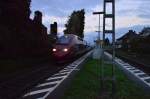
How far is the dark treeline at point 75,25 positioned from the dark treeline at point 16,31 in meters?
45.3

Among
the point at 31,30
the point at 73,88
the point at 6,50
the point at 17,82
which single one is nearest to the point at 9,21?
the point at 6,50

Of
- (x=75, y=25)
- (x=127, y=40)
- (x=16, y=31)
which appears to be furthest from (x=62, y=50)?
(x=127, y=40)

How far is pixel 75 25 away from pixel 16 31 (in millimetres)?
54051

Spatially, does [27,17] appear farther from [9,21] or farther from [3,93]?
[3,93]

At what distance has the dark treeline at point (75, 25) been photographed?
296 ft

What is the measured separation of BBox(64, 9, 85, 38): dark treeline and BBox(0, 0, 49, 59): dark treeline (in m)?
45.3

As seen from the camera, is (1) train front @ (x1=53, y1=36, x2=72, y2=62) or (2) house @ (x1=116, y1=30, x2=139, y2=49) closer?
(1) train front @ (x1=53, y1=36, x2=72, y2=62)

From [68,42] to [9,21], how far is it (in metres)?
4.91

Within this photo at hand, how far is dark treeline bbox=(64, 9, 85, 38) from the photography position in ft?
296

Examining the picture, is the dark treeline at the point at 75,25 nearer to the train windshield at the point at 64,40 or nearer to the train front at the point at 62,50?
the train windshield at the point at 64,40

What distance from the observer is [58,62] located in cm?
3675

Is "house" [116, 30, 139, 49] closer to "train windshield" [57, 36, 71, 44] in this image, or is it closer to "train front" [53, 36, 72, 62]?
"train windshield" [57, 36, 71, 44]

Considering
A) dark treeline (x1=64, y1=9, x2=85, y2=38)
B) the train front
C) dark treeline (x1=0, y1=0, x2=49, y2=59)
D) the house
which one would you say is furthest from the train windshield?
the house

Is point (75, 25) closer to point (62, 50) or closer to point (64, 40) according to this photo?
point (64, 40)
